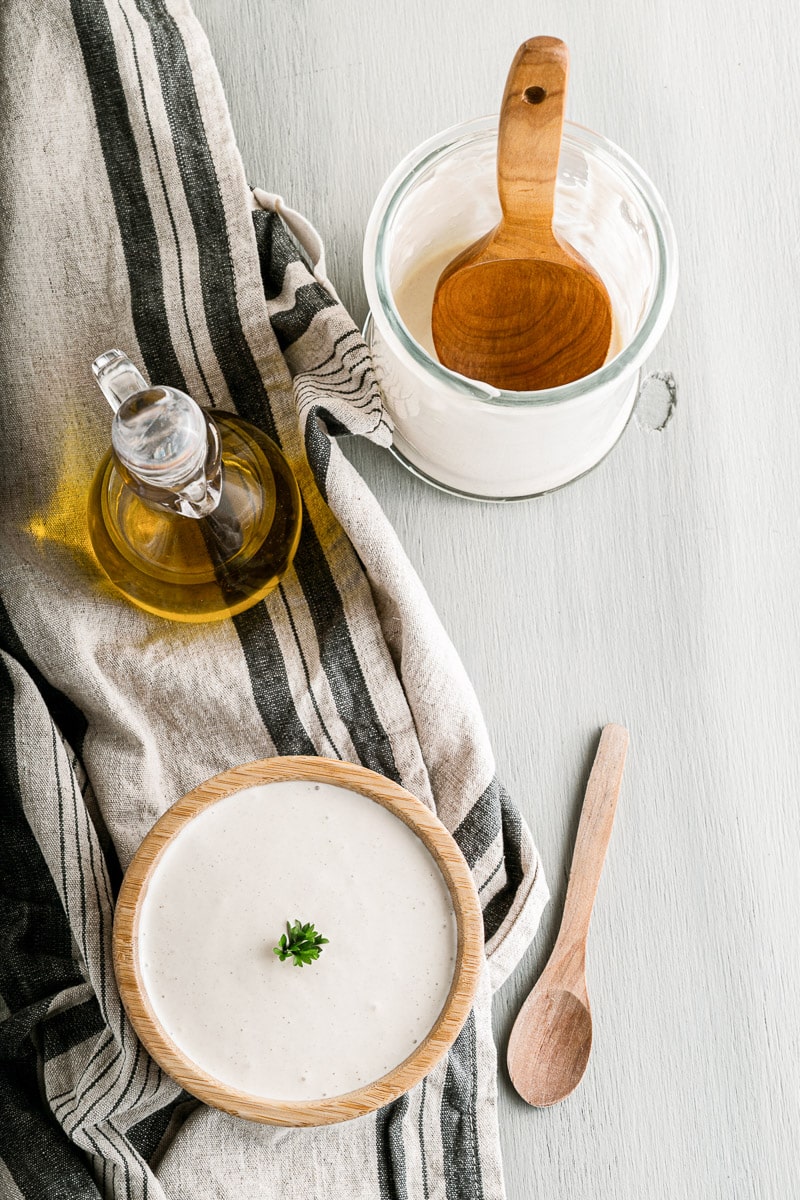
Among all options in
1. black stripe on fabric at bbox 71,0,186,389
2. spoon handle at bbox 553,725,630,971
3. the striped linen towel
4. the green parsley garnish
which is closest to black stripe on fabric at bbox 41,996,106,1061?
the striped linen towel

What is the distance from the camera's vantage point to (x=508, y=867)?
0.63 m

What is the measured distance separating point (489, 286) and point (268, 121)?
206 mm

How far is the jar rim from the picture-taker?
51cm

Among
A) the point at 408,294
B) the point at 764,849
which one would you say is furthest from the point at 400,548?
the point at 764,849

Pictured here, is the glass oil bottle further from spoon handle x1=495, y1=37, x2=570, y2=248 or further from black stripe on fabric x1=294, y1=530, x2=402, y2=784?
spoon handle x1=495, y1=37, x2=570, y2=248

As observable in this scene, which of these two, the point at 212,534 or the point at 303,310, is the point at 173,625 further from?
the point at 303,310

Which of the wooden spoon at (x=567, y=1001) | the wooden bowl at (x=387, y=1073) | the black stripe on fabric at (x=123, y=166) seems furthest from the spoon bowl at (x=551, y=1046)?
the black stripe on fabric at (x=123, y=166)

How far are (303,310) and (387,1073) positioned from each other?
388 millimetres

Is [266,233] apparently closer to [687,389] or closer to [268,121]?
[268,121]

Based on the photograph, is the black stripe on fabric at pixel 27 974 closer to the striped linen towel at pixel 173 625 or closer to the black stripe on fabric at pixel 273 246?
the striped linen towel at pixel 173 625

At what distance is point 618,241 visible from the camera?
589 mm

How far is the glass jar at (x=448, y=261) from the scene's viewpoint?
53 centimetres

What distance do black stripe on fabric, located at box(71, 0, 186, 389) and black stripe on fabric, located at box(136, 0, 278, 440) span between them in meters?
0.02

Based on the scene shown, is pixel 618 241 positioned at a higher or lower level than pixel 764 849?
A: higher
